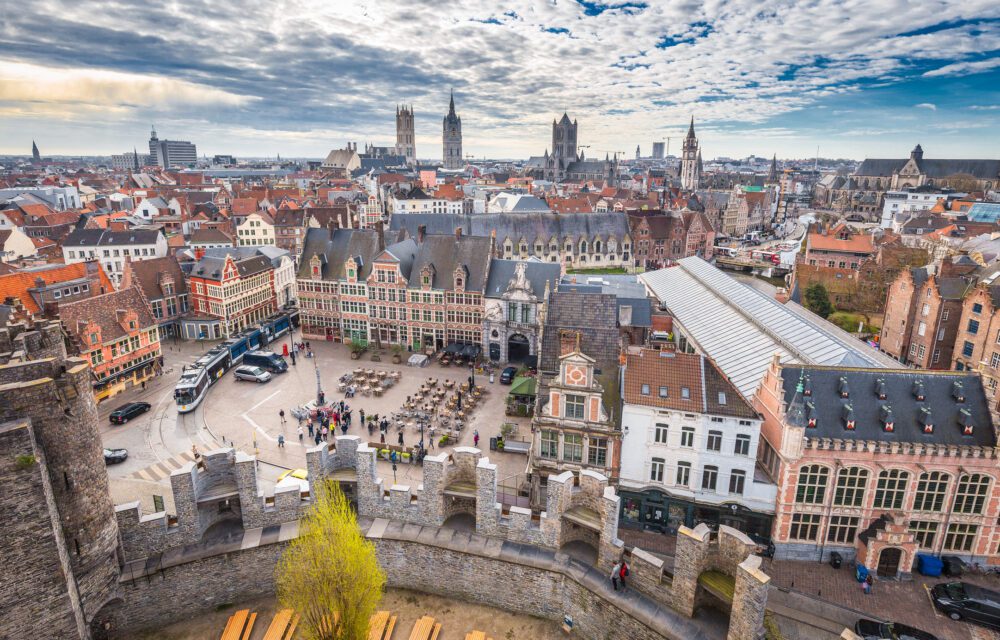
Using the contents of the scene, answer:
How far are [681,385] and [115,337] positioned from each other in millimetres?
46119

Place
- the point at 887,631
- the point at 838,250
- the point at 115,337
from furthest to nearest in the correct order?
the point at 838,250, the point at 115,337, the point at 887,631

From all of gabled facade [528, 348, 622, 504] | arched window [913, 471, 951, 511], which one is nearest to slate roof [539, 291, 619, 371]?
gabled facade [528, 348, 622, 504]

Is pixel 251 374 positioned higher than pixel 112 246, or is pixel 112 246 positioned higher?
pixel 112 246

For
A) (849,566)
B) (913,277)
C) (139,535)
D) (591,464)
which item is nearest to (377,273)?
(591,464)

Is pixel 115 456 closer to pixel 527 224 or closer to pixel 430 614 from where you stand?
pixel 430 614

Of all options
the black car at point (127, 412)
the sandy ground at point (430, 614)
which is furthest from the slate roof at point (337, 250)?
the sandy ground at point (430, 614)

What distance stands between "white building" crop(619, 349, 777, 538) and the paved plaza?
8.26 meters

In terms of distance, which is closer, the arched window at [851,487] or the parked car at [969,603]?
the parked car at [969,603]

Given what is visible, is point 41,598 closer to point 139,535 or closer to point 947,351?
point 139,535

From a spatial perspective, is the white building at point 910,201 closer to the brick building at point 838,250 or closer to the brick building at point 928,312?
the brick building at point 838,250

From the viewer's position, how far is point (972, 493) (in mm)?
27219

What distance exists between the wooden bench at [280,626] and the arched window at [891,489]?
27.4 meters

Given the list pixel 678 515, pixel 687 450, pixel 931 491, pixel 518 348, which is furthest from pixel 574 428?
pixel 518 348

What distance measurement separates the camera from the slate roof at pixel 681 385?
96.5ft
